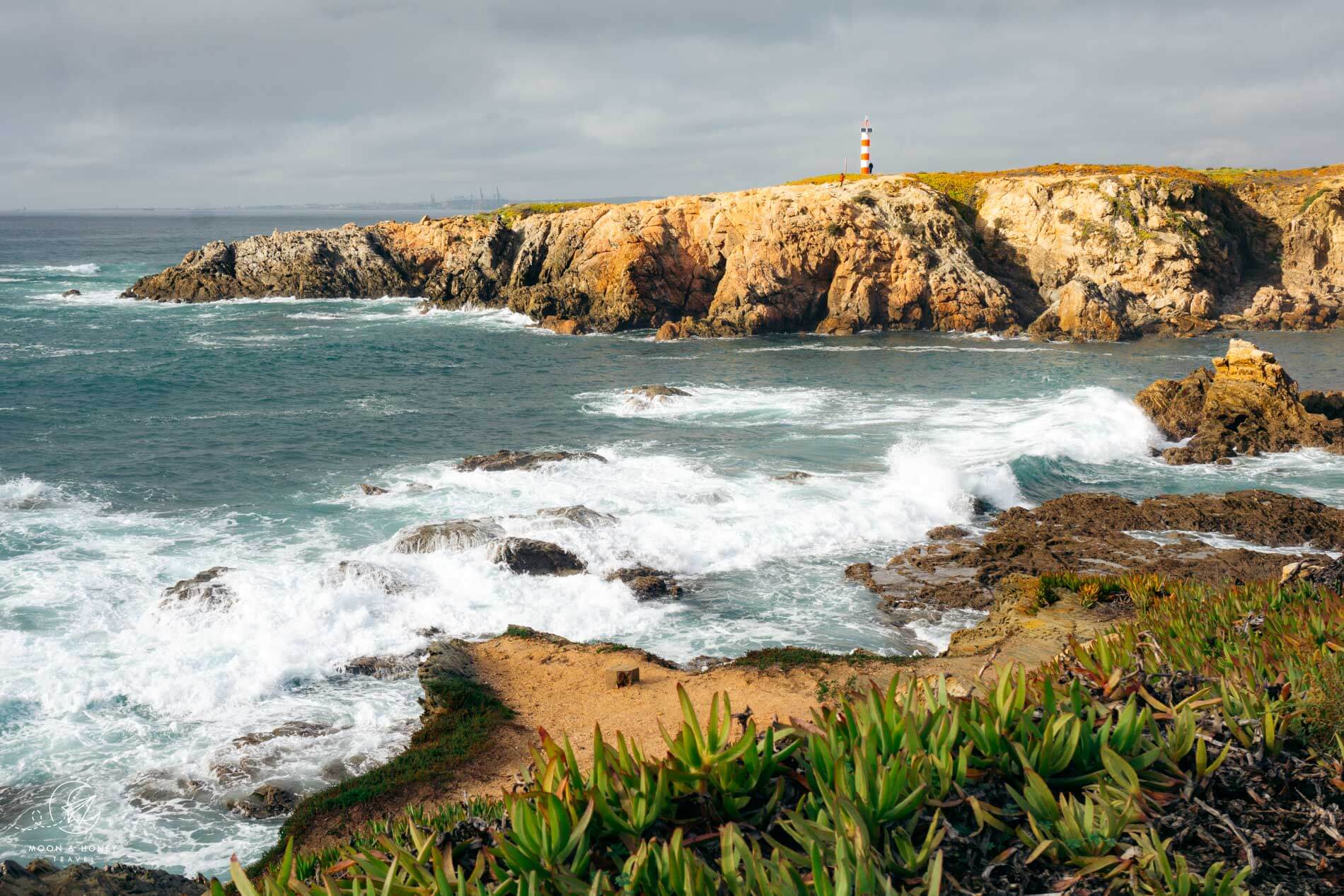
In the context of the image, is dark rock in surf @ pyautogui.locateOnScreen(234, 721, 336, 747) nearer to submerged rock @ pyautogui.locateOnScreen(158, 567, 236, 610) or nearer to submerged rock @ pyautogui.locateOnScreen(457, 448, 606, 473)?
submerged rock @ pyautogui.locateOnScreen(158, 567, 236, 610)

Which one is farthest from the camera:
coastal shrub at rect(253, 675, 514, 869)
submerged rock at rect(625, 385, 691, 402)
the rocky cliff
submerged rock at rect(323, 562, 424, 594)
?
the rocky cliff

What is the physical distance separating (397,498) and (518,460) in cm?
380

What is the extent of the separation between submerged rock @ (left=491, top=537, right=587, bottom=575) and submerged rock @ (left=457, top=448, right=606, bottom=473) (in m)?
6.72

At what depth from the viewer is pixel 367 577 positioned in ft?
57.7

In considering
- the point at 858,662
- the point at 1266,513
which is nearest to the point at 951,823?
the point at 858,662

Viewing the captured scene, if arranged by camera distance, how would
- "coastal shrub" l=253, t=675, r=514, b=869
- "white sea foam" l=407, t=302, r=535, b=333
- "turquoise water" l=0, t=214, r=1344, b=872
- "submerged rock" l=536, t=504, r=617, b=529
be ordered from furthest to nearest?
"white sea foam" l=407, t=302, r=535, b=333 < "submerged rock" l=536, t=504, r=617, b=529 < "turquoise water" l=0, t=214, r=1344, b=872 < "coastal shrub" l=253, t=675, r=514, b=869

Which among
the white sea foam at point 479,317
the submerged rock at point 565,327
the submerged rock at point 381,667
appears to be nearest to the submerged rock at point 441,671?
the submerged rock at point 381,667

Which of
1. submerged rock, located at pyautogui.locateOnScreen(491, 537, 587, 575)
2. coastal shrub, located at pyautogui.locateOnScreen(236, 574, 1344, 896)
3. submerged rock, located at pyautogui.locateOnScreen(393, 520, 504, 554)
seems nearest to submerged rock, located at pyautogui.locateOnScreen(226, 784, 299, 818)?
coastal shrub, located at pyautogui.locateOnScreen(236, 574, 1344, 896)

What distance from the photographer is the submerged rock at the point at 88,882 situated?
6551mm

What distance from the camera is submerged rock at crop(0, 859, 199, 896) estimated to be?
6.55m

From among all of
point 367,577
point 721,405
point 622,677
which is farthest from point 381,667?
point 721,405

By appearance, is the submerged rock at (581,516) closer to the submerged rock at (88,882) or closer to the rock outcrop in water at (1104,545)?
the rock outcrop in water at (1104,545)

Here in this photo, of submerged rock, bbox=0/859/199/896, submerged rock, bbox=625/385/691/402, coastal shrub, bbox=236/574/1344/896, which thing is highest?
coastal shrub, bbox=236/574/1344/896

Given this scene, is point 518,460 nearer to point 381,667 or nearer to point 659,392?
point 659,392
